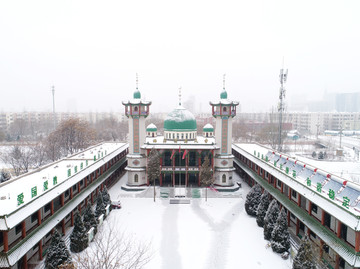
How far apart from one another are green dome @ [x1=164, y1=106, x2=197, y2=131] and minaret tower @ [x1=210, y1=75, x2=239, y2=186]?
16.9ft

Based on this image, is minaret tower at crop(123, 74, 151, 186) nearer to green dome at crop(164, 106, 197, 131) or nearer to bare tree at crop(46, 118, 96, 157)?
green dome at crop(164, 106, 197, 131)

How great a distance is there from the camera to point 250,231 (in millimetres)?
25094

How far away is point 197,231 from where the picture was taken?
25.0 meters

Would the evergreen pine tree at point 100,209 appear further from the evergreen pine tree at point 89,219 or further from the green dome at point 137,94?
the green dome at point 137,94

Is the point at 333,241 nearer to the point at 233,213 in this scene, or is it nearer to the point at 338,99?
the point at 233,213

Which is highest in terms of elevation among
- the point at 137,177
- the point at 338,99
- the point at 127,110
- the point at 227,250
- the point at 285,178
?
the point at 338,99

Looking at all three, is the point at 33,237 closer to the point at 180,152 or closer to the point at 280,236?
the point at 280,236

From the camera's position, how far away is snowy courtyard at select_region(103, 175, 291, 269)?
792 inches

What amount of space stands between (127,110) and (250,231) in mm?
23401

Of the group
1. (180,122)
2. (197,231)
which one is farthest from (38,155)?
(197,231)

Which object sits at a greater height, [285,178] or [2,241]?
[285,178]

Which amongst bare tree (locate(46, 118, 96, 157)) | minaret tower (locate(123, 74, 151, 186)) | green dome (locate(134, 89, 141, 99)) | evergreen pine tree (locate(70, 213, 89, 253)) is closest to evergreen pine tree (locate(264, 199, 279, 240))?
evergreen pine tree (locate(70, 213, 89, 253))

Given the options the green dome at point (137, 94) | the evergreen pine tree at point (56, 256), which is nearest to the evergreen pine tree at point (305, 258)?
the evergreen pine tree at point (56, 256)

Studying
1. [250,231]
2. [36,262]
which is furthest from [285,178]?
[36,262]
